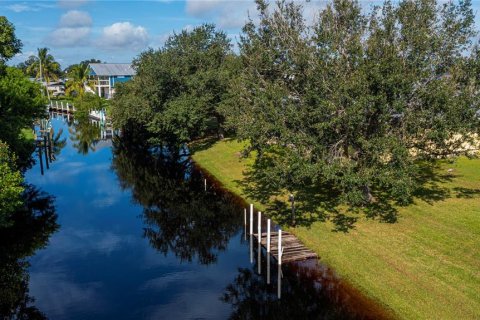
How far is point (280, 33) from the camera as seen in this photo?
3212 centimetres

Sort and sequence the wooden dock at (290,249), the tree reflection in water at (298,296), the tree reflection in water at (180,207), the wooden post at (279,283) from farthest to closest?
the tree reflection in water at (180,207) < the wooden dock at (290,249) < the wooden post at (279,283) < the tree reflection in water at (298,296)

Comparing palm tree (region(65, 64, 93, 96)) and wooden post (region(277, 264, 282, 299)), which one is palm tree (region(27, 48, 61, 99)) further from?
wooden post (region(277, 264, 282, 299))

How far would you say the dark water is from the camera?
21344mm

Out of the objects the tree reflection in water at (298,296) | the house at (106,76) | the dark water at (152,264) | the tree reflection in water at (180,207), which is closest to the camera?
the tree reflection in water at (298,296)

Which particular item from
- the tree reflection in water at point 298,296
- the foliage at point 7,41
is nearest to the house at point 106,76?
the foliage at point 7,41

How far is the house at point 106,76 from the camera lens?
131125mm

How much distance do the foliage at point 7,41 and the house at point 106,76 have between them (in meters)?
94.8

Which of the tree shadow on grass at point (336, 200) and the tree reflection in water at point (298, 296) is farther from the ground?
the tree shadow on grass at point (336, 200)

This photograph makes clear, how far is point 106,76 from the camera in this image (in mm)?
132000

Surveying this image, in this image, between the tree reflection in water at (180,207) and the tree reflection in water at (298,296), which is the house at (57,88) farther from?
the tree reflection in water at (298,296)

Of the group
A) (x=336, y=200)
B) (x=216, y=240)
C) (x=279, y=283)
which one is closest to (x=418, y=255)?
(x=279, y=283)

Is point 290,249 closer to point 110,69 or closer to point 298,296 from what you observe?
point 298,296

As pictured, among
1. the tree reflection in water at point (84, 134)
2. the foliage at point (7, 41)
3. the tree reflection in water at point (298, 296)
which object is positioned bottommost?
the tree reflection in water at point (298, 296)

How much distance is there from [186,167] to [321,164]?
28.2 m
